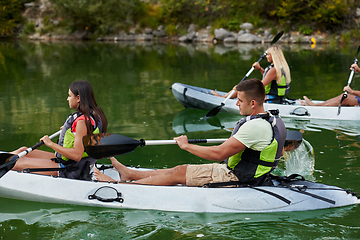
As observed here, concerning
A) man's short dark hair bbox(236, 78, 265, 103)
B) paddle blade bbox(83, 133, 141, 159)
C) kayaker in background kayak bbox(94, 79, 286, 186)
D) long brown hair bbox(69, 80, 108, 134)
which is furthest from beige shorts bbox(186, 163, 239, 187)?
long brown hair bbox(69, 80, 108, 134)

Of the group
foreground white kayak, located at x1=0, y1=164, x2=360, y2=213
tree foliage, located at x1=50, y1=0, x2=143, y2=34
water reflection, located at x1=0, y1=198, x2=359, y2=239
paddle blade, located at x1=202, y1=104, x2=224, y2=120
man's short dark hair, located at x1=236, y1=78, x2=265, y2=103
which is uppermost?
tree foliage, located at x1=50, y1=0, x2=143, y2=34

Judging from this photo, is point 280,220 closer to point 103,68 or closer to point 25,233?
point 25,233

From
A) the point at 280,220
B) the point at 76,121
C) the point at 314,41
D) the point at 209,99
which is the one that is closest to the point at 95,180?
the point at 76,121

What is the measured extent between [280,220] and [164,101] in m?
6.00

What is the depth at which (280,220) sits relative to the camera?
12.3 feet

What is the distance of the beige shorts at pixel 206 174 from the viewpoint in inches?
148

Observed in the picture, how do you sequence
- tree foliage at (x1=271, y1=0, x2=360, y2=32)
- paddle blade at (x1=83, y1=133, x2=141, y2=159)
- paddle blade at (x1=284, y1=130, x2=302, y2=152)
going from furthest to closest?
tree foliage at (x1=271, y1=0, x2=360, y2=32) < paddle blade at (x1=284, y1=130, x2=302, y2=152) < paddle blade at (x1=83, y1=133, x2=141, y2=159)

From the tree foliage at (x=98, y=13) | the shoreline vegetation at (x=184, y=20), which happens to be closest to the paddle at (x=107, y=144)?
the shoreline vegetation at (x=184, y=20)

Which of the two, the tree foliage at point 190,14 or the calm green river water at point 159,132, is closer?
the calm green river water at point 159,132

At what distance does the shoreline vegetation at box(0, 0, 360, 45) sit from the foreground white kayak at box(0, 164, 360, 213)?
2316cm

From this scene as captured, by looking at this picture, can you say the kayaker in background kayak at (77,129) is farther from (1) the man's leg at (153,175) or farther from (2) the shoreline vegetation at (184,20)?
(2) the shoreline vegetation at (184,20)

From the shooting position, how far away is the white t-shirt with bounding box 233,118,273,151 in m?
3.36

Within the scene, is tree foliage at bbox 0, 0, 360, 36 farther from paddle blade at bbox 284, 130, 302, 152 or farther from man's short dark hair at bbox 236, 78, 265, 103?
man's short dark hair at bbox 236, 78, 265, 103

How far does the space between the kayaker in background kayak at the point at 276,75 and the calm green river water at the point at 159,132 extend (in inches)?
21.7
